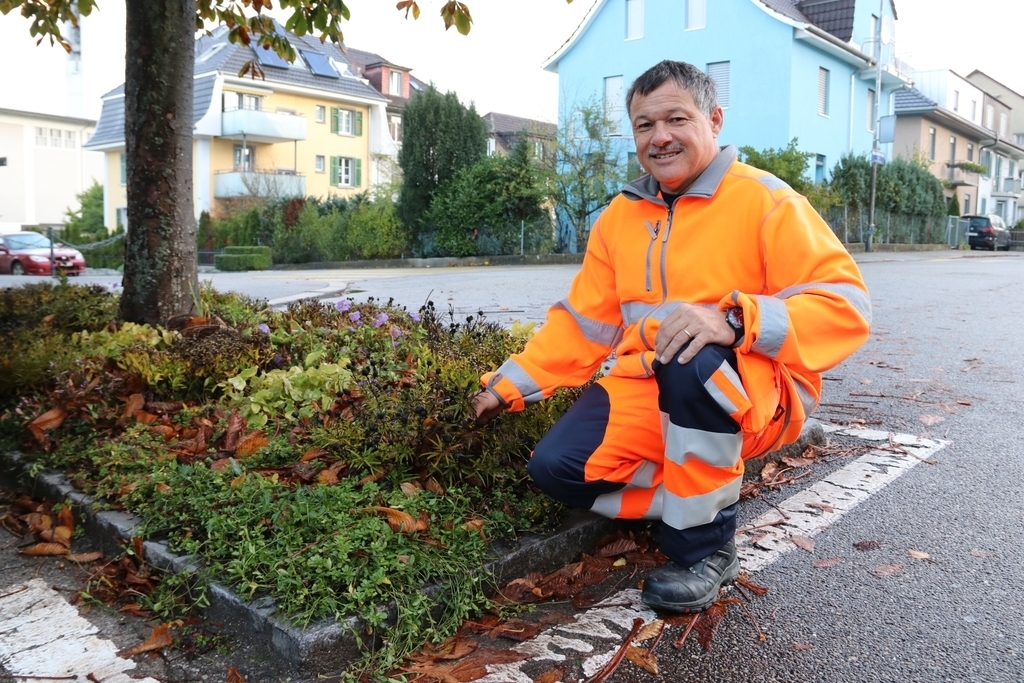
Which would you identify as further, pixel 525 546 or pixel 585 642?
pixel 525 546

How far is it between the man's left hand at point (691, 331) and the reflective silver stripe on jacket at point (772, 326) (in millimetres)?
86

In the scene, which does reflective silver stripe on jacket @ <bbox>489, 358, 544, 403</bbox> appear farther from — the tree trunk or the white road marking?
the tree trunk

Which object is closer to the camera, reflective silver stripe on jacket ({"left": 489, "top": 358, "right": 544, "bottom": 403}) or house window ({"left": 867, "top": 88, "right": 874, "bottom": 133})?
reflective silver stripe on jacket ({"left": 489, "top": 358, "right": 544, "bottom": 403})

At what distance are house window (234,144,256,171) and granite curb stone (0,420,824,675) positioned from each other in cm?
4183

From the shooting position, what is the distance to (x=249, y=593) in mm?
2695

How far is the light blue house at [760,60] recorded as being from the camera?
107ft

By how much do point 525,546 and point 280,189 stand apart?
40224mm

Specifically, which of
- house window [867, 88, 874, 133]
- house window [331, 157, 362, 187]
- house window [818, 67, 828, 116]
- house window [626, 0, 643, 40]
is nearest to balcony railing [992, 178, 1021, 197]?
house window [867, 88, 874, 133]

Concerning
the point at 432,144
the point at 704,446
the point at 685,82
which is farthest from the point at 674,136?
the point at 432,144

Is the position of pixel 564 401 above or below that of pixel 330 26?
below

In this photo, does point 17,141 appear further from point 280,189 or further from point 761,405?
point 761,405

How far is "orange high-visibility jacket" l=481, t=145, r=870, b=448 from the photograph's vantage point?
2.73m

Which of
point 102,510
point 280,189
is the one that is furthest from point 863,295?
point 280,189

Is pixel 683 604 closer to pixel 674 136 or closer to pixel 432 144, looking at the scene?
pixel 674 136
